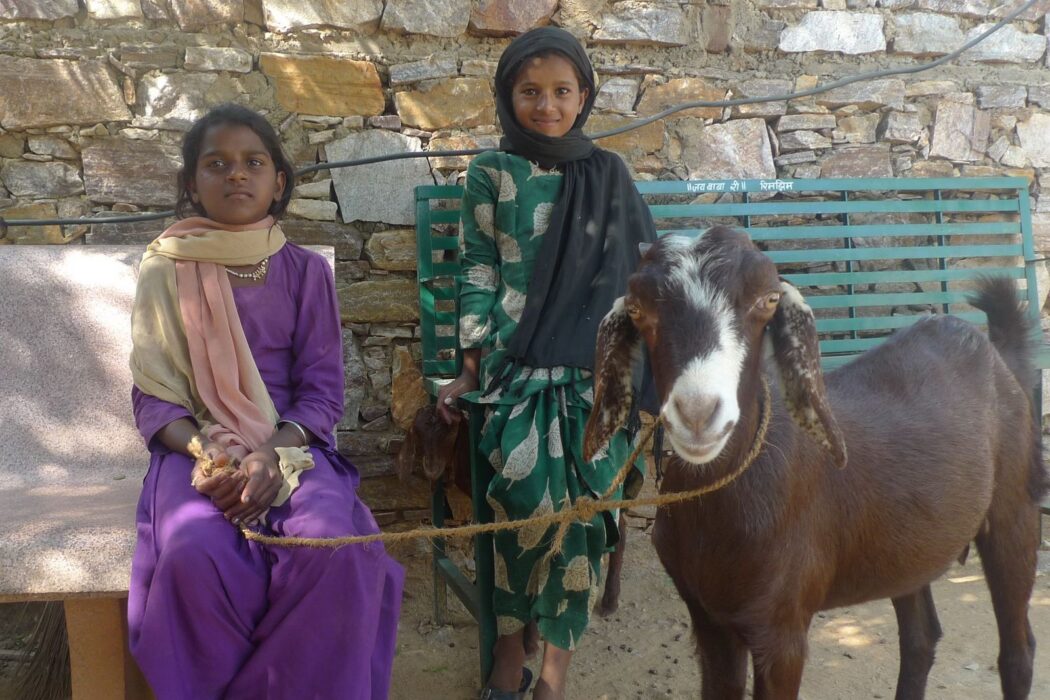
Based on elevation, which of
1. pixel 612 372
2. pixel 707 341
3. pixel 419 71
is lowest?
pixel 612 372

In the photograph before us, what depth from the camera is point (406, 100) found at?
427cm

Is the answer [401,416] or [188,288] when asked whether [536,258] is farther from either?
[401,416]

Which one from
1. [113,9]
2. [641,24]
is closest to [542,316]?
[641,24]

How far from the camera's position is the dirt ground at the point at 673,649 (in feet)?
11.8

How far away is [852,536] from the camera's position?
2547 mm

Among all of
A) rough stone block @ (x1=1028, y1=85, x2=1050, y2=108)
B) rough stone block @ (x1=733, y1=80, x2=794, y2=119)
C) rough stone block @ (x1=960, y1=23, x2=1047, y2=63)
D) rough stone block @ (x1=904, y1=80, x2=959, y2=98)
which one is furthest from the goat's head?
rough stone block @ (x1=1028, y1=85, x2=1050, y2=108)

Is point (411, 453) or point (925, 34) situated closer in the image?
point (411, 453)

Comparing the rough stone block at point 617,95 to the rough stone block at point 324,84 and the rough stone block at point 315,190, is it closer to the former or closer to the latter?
the rough stone block at point 324,84

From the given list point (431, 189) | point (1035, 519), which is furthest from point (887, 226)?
point (431, 189)

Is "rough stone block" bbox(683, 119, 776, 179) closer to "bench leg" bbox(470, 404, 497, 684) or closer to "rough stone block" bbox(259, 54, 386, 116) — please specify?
"rough stone block" bbox(259, 54, 386, 116)

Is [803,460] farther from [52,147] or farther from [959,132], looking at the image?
[52,147]

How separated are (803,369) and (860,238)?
9.22ft

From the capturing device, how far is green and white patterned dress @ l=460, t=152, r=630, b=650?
118 inches

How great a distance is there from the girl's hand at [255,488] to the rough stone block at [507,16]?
2620 mm
